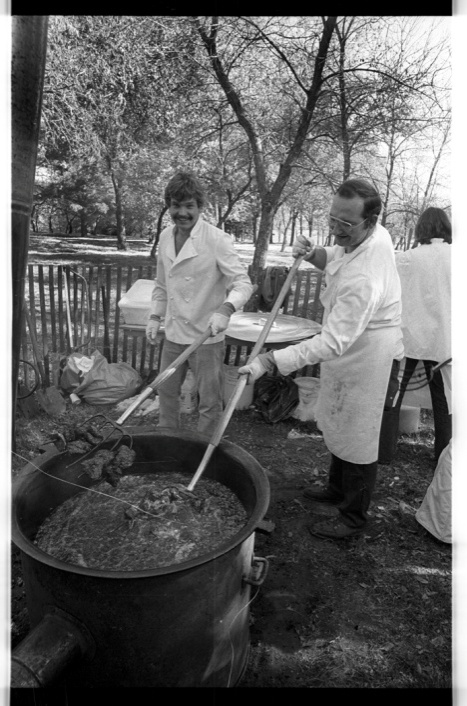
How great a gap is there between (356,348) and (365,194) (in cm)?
84

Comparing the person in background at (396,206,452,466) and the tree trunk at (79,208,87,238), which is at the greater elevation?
the tree trunk at (79,208,87,238)

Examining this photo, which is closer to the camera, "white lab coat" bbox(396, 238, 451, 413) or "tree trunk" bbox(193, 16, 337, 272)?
"white lab coat" bbox(396, 238, 451, 413)

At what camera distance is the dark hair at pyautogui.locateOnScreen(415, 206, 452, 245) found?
3621mm

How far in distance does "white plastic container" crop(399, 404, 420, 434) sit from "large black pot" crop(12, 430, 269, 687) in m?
2.95

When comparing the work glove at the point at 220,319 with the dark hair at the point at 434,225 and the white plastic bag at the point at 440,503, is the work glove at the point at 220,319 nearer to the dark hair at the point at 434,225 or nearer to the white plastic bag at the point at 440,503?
the white plastic bag at the point at 440,503

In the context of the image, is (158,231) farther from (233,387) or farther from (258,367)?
(258,367)

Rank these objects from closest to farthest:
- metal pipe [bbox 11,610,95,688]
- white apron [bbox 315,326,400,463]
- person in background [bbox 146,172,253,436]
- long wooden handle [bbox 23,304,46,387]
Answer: metal pipe [bbox 11,610,95,688], white apron [bbox 315,326,400,463], person in background [bbox 146,172,253,436], long wooden handle [bbox 23,304,46,387]

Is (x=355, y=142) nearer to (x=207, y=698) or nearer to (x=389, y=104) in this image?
(x=389, y=104)

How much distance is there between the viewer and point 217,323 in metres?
2.94

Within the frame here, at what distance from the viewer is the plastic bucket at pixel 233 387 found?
15.6ft

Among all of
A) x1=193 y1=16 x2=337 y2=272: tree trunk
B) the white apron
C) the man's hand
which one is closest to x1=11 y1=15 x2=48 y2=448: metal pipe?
the man's hand

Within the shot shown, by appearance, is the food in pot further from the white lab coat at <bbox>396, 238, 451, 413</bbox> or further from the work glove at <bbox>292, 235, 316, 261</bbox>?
the white lab coat at <bbox>396, 238, 451, 413</bbox>

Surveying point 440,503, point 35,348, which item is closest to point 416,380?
point 440,503

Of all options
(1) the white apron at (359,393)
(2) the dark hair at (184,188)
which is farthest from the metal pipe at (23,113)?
(1) the white apron at (359,393)
